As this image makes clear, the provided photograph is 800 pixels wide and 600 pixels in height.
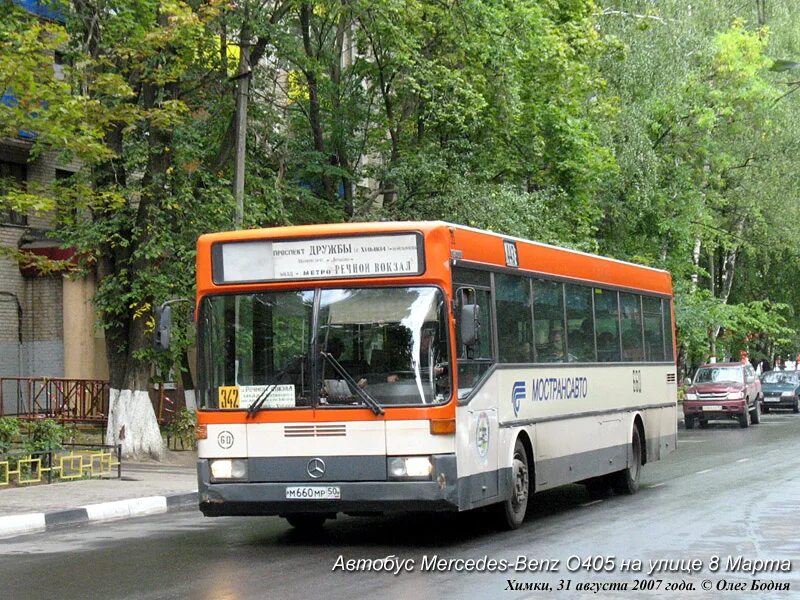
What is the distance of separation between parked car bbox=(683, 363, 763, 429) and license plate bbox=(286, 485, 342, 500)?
3152 centimetres

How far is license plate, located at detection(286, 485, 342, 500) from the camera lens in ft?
40.6

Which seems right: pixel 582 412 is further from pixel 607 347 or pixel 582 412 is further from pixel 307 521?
pixel 307 521

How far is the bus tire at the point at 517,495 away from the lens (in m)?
14.0

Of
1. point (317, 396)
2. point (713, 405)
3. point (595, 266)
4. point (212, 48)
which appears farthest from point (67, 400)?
point (713, 405)

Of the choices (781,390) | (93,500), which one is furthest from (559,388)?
(781,390)

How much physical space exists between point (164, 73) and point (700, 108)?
2478 cm

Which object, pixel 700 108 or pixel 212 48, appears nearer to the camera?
pixel 212 48

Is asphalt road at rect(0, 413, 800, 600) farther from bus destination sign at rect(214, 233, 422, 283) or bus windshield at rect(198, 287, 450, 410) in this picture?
bus destination sign at rect(214, 233, 422, 283)

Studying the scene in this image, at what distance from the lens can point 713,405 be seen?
42.5 meters

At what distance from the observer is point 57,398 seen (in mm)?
30203

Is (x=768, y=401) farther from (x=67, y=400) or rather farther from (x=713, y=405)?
(x=67, y=400)

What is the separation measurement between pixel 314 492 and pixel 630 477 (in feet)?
24.4

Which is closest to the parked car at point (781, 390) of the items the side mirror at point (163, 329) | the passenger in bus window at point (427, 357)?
the side mirror at point (163, 329)

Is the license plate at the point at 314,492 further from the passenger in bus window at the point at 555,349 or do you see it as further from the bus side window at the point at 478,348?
the passenger in bus window at the point at 555,349
